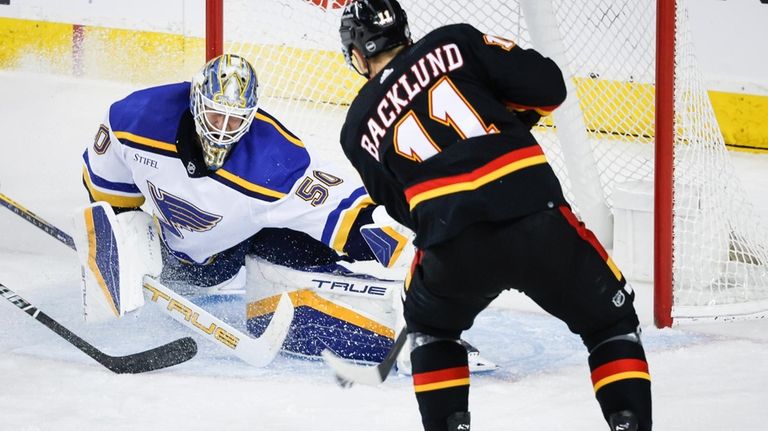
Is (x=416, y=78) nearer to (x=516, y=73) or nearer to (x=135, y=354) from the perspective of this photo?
(x=516, y=73)

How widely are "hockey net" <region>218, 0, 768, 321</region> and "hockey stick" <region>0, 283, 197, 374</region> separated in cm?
113

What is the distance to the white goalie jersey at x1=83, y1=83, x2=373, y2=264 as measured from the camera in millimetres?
3139

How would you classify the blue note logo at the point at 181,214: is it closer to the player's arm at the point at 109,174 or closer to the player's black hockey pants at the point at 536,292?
the player's arm at the point at 109,174

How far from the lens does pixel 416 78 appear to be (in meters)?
2.04

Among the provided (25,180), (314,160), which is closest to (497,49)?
(314,160)

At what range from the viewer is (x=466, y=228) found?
201 cm

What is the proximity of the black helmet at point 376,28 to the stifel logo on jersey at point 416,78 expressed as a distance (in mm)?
A: 176

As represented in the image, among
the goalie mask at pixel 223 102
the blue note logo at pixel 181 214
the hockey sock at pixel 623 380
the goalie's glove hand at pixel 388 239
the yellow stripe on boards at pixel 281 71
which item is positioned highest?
the hockey sock at pixel 623 380

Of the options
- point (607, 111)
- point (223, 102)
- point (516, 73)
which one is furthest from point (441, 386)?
point (607, 111)

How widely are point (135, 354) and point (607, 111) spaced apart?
6.59 feet

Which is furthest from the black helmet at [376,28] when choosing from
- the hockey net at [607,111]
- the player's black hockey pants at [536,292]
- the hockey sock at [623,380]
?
the hockey net at [607,111]

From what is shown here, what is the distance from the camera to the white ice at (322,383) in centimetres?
266

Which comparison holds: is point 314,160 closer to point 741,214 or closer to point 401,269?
point 401,269

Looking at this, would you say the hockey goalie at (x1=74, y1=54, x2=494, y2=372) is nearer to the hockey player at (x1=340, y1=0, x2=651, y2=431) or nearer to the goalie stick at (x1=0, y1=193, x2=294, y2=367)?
the goalie stick at (x1=0, y1=193, x2=294, y2=367)
